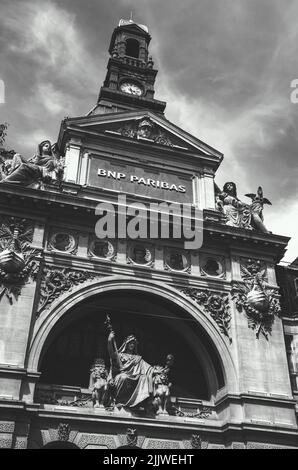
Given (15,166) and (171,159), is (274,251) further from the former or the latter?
(15,166)

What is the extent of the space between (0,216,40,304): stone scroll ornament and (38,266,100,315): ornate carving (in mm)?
640

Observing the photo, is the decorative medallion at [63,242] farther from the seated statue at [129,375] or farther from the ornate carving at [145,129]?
the ornate carving at [145,129]

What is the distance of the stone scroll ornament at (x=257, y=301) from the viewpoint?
25.1 meters

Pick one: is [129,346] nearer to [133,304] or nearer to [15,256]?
[133,304]

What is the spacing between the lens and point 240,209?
28.6 meters

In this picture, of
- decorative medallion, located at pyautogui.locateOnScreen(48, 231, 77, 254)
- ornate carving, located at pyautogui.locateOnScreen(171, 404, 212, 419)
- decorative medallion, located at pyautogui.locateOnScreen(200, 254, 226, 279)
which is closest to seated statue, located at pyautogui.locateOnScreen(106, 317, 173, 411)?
ornate carving, located at pyautogui.locateOnScreen(171, 404, 212, 419)

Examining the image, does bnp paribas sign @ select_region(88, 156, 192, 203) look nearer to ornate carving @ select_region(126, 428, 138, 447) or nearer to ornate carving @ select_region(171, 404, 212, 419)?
ornate carving @ select_region(171, 404, 212, 419)

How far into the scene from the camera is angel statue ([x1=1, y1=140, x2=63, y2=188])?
25203 millimetres

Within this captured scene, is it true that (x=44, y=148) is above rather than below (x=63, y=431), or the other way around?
above

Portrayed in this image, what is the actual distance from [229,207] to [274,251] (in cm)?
333

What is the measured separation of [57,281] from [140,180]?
7582 millimetres

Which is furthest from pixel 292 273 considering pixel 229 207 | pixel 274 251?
pixel 229 207

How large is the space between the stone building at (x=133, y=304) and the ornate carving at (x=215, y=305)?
0.05 meters

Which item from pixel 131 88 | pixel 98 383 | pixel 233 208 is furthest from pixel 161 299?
pixel 131 88
